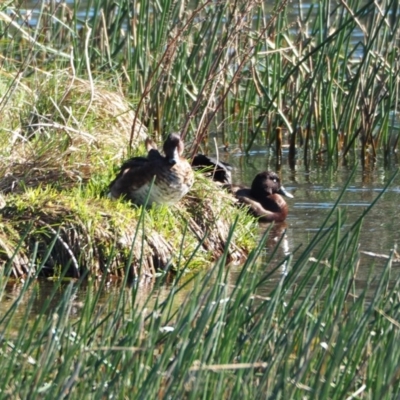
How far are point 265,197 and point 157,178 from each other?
5.89 feet

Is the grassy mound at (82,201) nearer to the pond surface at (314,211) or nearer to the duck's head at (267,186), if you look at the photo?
the pond surface at (314,211)

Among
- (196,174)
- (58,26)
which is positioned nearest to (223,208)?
(196,174)

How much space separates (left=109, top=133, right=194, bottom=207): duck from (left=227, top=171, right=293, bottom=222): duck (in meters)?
1.14

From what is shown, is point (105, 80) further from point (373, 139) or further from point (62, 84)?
point (373, 139)

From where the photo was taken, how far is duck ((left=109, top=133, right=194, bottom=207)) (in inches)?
272

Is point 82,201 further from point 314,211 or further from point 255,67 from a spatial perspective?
point 255,67

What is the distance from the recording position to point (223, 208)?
23.8ft

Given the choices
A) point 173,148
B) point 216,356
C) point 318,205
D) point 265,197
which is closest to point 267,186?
point 265,197

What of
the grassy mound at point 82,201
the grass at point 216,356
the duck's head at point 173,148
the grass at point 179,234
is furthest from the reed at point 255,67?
the grass at point 216,356

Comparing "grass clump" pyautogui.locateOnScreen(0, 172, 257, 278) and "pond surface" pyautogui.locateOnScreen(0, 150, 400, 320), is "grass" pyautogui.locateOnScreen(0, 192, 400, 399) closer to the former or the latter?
"pond surface" pyautogui.locateOnScreen(0, 150, 400, 320)

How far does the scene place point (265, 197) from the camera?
858 centimetres

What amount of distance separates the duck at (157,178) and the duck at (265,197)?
1.14 m

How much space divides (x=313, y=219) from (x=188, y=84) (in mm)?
2228

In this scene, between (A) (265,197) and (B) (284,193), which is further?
(B) (284,193)
